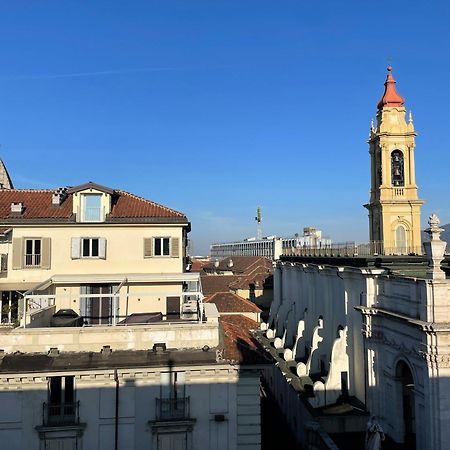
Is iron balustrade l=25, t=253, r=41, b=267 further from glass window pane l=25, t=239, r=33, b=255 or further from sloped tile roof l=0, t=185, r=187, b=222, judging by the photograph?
sloped tile roof l=0, t=185, r=187, b=222

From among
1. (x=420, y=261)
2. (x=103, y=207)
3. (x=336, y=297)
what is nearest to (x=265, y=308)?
(x=336, y=297)

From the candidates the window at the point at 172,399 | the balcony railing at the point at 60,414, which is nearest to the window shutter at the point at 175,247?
the window at the point at 172,399

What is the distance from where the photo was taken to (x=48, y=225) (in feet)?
77.3

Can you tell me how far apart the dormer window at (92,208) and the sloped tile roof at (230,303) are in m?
24.3

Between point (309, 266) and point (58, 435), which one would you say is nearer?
point (58, 435)

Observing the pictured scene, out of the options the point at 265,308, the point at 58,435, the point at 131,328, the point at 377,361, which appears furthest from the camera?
the point at 265,308

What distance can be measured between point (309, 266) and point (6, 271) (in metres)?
21.8

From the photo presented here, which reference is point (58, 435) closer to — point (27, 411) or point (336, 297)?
point (27, 411)

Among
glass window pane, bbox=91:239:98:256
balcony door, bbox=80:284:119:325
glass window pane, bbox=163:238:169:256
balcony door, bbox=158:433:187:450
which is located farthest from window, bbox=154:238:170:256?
balcony door, bbox=158:433:187:450

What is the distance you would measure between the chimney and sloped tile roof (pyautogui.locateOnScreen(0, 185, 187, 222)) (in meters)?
0.18

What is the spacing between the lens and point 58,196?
25.1 metres

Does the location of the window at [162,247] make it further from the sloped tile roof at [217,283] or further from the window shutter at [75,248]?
the sloped tile roof at [217,283]

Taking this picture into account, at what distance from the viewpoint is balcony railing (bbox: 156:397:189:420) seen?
15.0 m

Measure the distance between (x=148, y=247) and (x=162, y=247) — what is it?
712 mm
